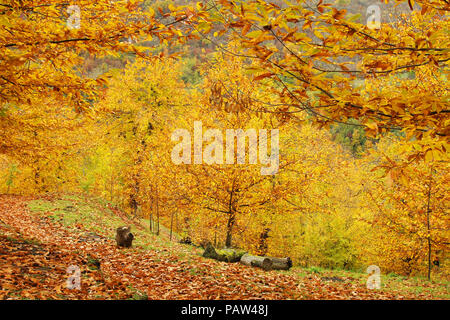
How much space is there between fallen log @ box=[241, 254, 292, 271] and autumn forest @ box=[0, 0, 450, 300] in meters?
0.04

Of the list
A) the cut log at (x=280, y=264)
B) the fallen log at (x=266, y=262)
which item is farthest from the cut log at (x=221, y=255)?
the cut log at (x=280, y=264)

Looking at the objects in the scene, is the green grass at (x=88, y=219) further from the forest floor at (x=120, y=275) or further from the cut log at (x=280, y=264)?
the cut log at (x=280, y=264)

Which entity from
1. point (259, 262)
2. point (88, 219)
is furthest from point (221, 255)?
point (88, 219)

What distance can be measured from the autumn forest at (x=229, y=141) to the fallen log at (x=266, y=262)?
43 millimetres

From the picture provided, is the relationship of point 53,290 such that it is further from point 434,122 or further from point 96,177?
point 96,177

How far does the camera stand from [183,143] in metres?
9.75

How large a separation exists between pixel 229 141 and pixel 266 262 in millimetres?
3853

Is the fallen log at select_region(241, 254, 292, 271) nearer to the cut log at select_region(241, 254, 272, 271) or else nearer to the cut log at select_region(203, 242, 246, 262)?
the cut log at select_region(241, 254, 272, 271)

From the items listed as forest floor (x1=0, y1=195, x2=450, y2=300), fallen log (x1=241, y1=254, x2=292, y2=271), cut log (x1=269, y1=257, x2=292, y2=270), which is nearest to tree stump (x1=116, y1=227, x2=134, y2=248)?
forest floor (x1=0, y1=195, x2=450, y2=300)

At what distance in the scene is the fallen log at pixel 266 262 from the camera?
865cm

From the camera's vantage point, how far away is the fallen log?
8.65 m

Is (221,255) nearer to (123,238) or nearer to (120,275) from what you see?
(123,238)

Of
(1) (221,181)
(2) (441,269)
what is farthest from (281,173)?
(2) (441,269)
